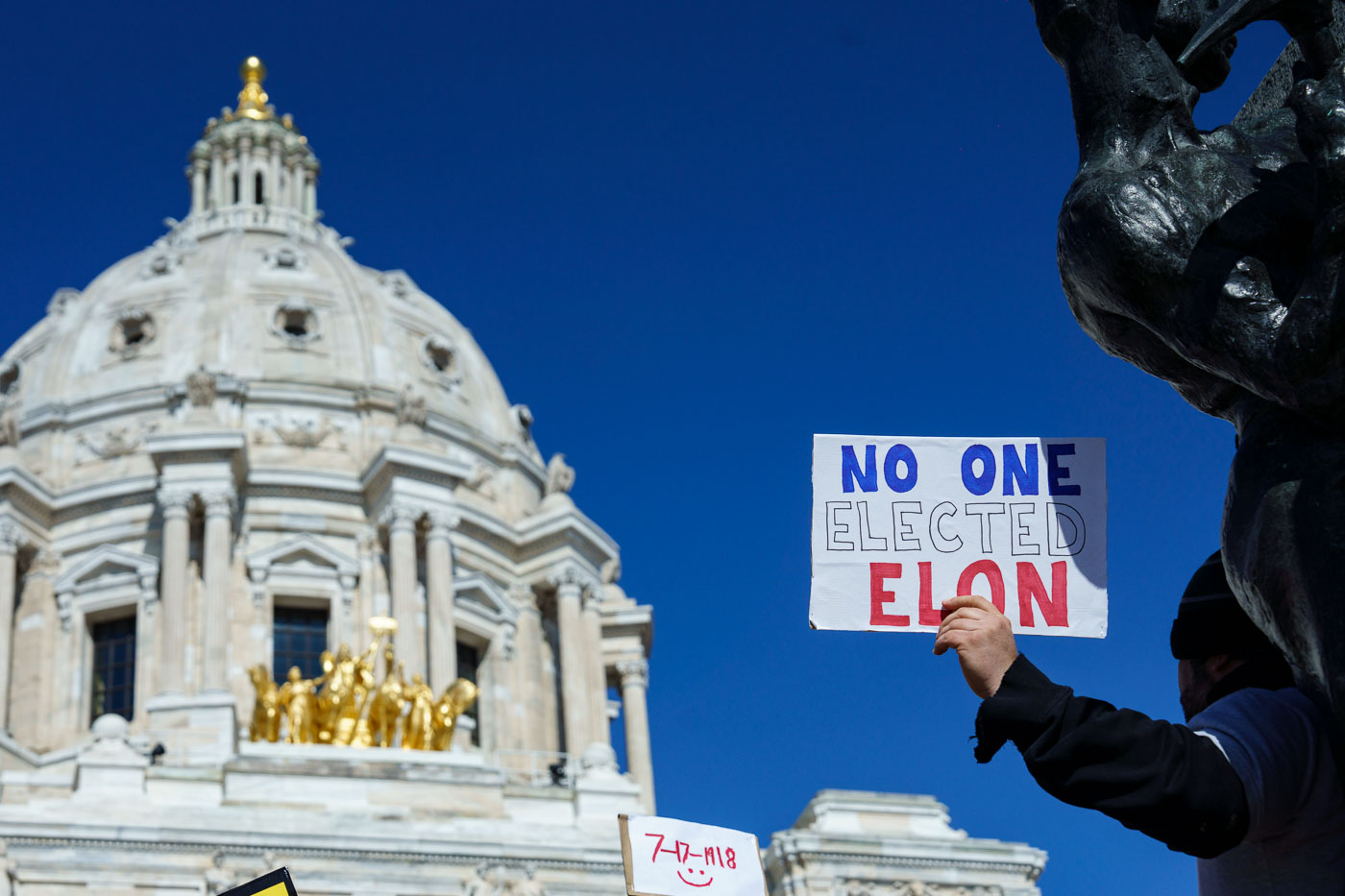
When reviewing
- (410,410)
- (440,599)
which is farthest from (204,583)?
(410,410)

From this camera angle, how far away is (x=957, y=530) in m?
4.38

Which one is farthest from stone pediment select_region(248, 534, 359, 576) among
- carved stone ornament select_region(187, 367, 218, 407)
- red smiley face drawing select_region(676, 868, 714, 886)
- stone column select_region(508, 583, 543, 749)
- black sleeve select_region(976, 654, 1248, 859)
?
Answer: black sleeve select_region(976, 654, 1248, 859)

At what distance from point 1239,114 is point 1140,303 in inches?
42.4

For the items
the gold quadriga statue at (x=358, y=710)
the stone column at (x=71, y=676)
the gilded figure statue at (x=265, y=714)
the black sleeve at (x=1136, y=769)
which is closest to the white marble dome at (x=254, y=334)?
the stone column at (x=71, y=676)

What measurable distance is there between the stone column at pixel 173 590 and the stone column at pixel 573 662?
8.82m

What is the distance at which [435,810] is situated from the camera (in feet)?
117

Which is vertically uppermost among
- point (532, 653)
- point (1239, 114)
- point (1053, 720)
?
point (532, 653)

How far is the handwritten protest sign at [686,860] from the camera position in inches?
312

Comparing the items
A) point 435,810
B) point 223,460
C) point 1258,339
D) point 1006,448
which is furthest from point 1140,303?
point 223,460

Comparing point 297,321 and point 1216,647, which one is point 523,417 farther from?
point 1216,647

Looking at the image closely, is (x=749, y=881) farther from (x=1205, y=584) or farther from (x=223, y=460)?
(x=223, y=460)

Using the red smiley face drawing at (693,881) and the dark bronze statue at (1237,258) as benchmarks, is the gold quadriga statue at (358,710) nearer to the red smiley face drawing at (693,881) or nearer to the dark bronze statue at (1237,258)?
the red smiley face drawing at (693,881)

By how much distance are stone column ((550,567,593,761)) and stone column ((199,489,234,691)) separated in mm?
7734

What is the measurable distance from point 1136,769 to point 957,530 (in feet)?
3.75
